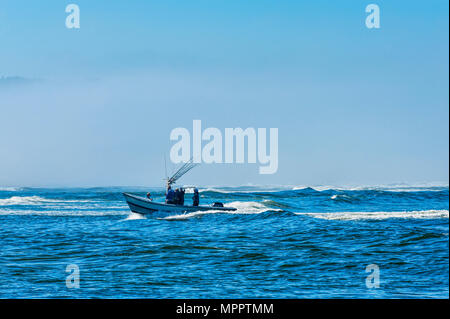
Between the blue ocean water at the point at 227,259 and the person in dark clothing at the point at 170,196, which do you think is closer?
the blue ocean water at the point at 227,259

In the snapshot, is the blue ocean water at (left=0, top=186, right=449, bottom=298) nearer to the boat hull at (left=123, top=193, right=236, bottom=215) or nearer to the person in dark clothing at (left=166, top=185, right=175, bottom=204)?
the boat hull at (left=123, top=193, right=236, bottom=215)

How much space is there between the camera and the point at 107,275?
51.1 feet

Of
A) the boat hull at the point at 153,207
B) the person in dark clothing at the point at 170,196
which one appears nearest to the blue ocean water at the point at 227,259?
the boat hull at the point at 153,207

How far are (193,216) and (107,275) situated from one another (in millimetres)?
19919

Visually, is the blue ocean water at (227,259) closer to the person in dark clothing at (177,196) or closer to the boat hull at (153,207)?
the boat hull at (153,207)

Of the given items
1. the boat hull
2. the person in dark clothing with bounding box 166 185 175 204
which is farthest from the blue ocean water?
the person in dark clothing with bounding box 166 185 175 204

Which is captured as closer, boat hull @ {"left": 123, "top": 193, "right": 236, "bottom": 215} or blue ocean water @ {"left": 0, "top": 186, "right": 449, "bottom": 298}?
blue ocean water @ {"left": 0, "top": 186, "right": 449, "bottom": 298}

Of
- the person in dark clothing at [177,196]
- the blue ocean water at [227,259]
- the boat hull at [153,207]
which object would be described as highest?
the person in dark clothing at [177,196]

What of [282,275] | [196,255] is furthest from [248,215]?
[282,275]

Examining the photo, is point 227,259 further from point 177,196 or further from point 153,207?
point 177,196

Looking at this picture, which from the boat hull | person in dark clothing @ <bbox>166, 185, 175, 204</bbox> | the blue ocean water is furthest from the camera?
person in dark clothing @ <bbox>166, 185, 175, 204</bbox>

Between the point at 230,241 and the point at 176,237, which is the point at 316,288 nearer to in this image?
the point at 230,241

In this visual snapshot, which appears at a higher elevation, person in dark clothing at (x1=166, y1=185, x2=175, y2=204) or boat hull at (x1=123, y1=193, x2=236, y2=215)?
person in dark clothing at (x1=166, y1=185, x2=175, y2=204)
